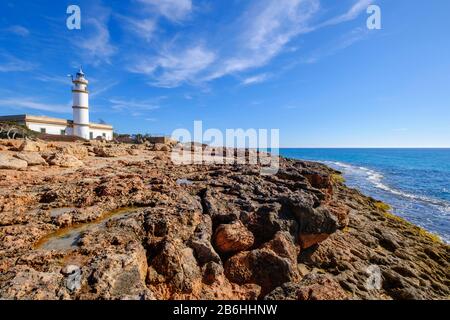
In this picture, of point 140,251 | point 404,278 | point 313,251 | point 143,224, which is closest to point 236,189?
point 313,251

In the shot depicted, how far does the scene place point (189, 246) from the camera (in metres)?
5.14

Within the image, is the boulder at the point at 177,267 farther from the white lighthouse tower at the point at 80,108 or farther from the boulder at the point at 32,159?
the white lighthouse tower at the point at 80,108

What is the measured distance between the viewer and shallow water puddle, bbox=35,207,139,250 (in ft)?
14.5

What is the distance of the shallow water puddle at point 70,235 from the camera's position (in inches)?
174

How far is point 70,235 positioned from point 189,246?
7.61 ft

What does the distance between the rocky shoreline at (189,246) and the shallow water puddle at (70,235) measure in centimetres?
2

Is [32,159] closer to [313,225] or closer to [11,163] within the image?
[11,163]

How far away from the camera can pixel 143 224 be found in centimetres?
529

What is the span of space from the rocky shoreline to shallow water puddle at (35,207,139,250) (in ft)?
0.08

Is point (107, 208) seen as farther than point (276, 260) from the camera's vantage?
Yes

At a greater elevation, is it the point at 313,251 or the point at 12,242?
the point at 12,242

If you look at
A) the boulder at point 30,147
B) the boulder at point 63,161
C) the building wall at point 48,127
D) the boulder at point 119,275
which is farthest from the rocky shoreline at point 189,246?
the building wall at point 48,127
